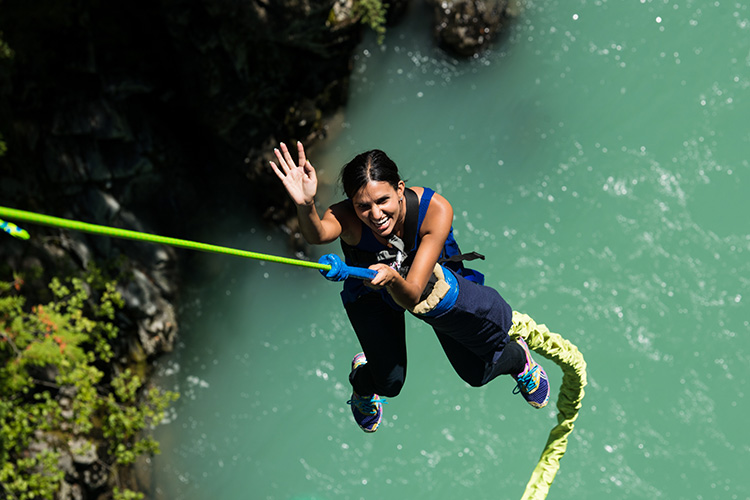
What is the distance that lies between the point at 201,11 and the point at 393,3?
2.06 m

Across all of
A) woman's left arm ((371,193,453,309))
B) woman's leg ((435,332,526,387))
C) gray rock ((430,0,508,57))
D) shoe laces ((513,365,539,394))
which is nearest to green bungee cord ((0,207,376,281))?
woman's left arm ((371,193,453,309))

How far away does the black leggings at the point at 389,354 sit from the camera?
11.6 ft

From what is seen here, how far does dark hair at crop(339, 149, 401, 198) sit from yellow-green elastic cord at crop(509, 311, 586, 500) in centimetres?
116

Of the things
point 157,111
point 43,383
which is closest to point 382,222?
point 43,383

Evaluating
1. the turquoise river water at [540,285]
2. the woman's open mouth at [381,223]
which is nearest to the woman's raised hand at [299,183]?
the woman's open mouth at [381,223]

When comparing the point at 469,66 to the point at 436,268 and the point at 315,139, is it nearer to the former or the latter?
the point at 315,139

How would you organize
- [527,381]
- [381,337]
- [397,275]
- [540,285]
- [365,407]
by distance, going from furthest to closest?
[540,285]
[365,407]
[527,381]
[381,337]
[397,275]

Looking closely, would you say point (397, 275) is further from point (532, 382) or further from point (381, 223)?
point (532, 382)

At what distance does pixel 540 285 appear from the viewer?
6.72m

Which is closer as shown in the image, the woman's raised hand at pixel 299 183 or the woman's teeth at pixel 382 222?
the woman's raised hand at pixel 299 183

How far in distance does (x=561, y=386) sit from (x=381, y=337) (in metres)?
1.20

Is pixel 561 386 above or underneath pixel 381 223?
above

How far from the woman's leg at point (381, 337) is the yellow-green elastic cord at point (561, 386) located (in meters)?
0.58

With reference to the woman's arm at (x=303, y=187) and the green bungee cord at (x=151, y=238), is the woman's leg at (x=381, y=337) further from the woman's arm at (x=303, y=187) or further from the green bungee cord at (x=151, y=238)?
the green bungee cord at (x=151, y=238)
